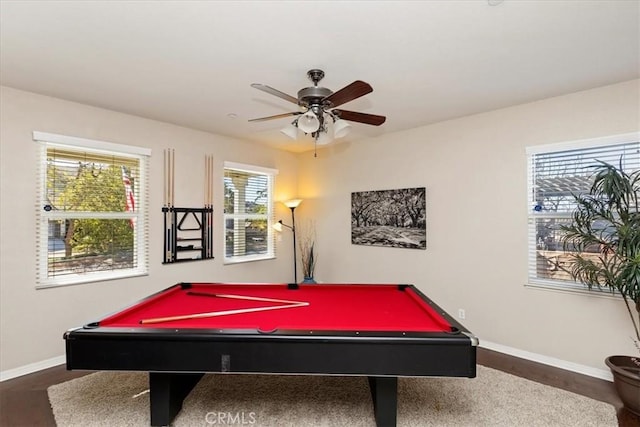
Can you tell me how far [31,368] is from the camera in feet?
9.36

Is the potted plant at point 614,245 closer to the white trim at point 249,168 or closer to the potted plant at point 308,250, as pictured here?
the potted plant at point 308,250

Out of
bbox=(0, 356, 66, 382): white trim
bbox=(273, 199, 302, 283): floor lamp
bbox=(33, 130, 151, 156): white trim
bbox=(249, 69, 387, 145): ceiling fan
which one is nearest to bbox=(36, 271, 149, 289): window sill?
bbox=(0, 356, 66, 382): white trim

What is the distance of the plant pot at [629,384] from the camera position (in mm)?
2193

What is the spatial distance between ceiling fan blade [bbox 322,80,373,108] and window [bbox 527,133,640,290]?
83.2 inches

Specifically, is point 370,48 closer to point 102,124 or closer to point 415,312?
point 415,312

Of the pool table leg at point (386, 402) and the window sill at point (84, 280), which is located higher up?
the window sill at point (84, 280)

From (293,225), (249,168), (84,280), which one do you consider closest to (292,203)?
(293,225)

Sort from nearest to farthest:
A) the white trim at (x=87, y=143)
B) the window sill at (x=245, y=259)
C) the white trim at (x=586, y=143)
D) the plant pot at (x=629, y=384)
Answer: the plant pot at (x=629, y=384)
the white trim at (x=586, y=143)
the white trim at (x=87, y=143)
the window sill at (x=245, y=259)

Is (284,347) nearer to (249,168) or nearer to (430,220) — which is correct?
(430,220)

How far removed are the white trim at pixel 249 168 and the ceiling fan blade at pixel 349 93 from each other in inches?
99.8

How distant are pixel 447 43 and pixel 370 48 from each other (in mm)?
502

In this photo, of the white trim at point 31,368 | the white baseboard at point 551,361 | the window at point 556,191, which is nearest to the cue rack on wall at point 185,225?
the white trim at point 31,368

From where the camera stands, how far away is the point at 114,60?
7.61ft

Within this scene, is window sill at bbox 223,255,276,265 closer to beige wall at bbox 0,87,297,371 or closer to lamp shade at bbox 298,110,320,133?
beige wall at bbox 0,87,297,371
